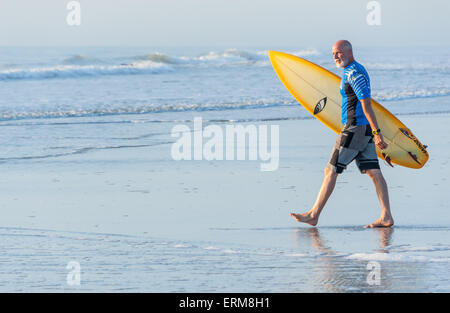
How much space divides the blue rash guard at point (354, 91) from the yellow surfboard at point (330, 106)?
2.44 feet

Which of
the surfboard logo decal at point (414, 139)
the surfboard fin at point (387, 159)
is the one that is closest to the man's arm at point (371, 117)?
the surfboard fin at point (387, 159)

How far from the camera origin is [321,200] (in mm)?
6207

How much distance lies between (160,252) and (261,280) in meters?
0.96

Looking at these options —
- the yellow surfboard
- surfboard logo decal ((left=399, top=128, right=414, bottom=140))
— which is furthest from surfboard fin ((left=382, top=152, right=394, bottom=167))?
surfboard logo decal ((left=399, top=128, right=414, bottom=140))

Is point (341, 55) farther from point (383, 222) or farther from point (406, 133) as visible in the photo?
point (406, 133)

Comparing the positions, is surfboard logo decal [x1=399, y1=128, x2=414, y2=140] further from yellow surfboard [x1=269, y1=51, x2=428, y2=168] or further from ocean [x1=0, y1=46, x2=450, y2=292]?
ocean [x1=0, y1=46, x2=450, y2=292]

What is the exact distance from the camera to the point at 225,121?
47.5 ft

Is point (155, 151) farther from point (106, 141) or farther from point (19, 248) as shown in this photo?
point (19, 248)

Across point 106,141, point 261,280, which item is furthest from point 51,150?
point 261,280

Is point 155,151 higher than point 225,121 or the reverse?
the reverse

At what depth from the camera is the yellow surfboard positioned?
23.7 ft

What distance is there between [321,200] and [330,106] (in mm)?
Result: 2029

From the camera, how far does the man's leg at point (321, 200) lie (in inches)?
243

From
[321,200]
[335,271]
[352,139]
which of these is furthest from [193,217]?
[335,271]
